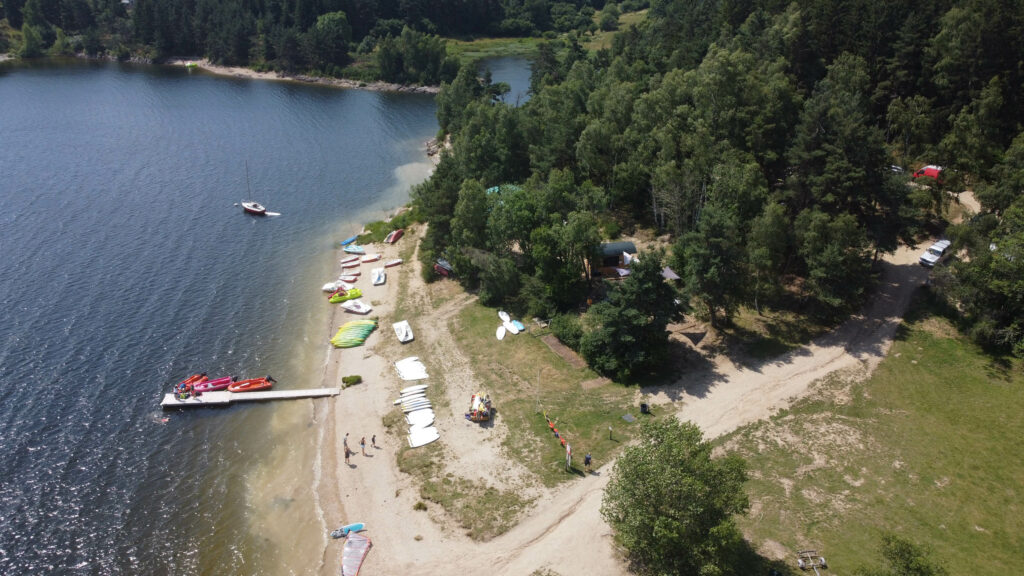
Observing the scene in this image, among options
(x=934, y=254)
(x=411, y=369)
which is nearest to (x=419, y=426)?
(x=411, y=369)

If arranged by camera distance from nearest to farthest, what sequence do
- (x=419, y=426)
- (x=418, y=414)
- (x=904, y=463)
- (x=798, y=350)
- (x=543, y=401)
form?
(x=904, y=463)
(x=419, y=426)
(x=418, y=414)
(x=543, y=401)
(x=798, y=350)

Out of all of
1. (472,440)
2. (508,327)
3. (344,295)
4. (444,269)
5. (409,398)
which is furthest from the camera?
(444,269)

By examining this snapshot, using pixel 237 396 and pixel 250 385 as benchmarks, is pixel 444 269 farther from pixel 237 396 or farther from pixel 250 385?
pixel 237 396

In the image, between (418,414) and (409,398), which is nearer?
(418,414)

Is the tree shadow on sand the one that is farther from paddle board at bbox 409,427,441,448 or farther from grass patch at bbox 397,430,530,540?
paddle board at bbox 409,427,441,448

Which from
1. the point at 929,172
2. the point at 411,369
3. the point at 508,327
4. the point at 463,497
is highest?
the point at 929,172

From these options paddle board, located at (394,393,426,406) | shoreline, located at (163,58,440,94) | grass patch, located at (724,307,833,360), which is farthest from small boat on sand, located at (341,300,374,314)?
shoreline, located at (163,58,440,94)

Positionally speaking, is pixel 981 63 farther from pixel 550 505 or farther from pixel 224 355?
pixel 224 355
